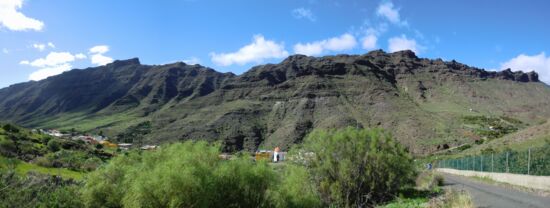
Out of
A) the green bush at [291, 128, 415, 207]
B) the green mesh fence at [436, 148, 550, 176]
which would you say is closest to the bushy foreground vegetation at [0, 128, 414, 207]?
the green bush at [291, 128, 415, 207]

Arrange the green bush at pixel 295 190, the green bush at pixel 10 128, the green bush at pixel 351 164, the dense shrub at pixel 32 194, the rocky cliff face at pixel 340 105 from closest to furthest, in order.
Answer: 1. the dense shrub at pixel 32 194
2. the green bush at pixel 295 190
3. the green bush at pixel 351 164
4. the green bush at pixel 10 128
5. the rocky cliff face at pixel 340 105

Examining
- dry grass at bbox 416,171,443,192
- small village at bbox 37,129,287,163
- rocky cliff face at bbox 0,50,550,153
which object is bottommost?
dry grass at bbox 416,171,443,192

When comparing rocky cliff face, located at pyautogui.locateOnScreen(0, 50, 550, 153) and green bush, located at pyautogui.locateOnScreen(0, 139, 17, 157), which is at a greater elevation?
rocky cliff face, located at pyautogui.locateOnScreen(0, 50, 550, 153)

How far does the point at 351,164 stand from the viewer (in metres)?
24.1

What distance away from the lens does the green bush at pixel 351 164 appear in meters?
23.7

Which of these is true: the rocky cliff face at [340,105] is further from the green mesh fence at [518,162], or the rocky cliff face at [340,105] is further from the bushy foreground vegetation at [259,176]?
the bushy foreground vegetation at [259,176]

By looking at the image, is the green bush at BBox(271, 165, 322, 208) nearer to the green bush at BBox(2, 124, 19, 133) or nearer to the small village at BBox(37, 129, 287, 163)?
the small village at BBox(37, 129, 287, 163)

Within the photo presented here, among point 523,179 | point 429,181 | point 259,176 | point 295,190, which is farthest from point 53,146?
point 523,179

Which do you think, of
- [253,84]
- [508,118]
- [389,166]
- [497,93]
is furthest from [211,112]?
[389,166]

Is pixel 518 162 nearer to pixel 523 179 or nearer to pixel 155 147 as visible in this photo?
pixel 523 179

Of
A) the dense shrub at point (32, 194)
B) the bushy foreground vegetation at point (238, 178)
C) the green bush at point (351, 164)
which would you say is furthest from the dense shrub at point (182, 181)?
the green bush at point (351, 164)

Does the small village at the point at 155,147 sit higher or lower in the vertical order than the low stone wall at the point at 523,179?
higher

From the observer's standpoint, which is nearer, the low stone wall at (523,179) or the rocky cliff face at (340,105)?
the low stone wall at (523,179)

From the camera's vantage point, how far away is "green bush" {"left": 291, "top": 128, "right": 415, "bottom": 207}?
23.7 meters
